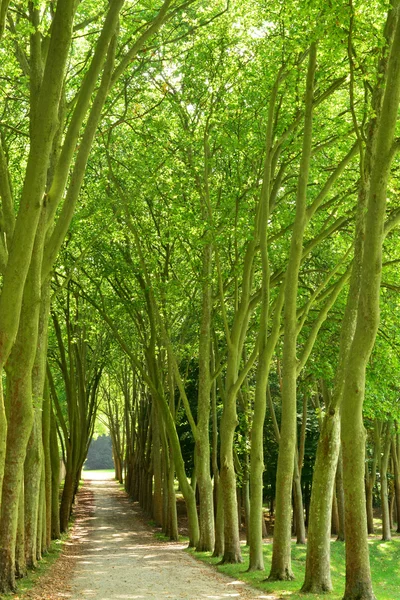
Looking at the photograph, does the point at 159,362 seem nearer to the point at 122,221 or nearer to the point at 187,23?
the point at 122,221

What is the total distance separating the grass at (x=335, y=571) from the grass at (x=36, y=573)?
3.72m

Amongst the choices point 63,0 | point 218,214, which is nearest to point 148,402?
point 218,214

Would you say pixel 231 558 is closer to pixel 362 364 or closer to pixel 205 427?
pixel 205 427

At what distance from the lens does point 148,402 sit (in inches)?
1457

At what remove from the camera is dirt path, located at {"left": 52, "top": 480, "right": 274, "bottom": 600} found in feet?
42.1

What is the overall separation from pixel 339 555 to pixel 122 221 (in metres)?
12.7

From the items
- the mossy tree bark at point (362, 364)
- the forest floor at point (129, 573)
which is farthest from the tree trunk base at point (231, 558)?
the mossy tree bark at point (362, 364)

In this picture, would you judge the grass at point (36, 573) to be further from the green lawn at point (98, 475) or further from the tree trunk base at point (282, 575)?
the green lawn at point (98, 475)

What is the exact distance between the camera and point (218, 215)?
2078 centimetres

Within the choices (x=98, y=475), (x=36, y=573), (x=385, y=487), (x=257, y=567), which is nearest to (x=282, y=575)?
(x=257, y=567)

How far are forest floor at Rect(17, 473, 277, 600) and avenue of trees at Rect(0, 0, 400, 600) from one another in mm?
914

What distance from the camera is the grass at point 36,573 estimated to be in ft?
39.1

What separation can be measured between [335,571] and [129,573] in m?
7.37

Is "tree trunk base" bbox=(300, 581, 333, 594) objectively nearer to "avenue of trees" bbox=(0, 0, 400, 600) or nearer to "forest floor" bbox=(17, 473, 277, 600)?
"avenue of trees" bbox=(0, 0, 400, 600)
